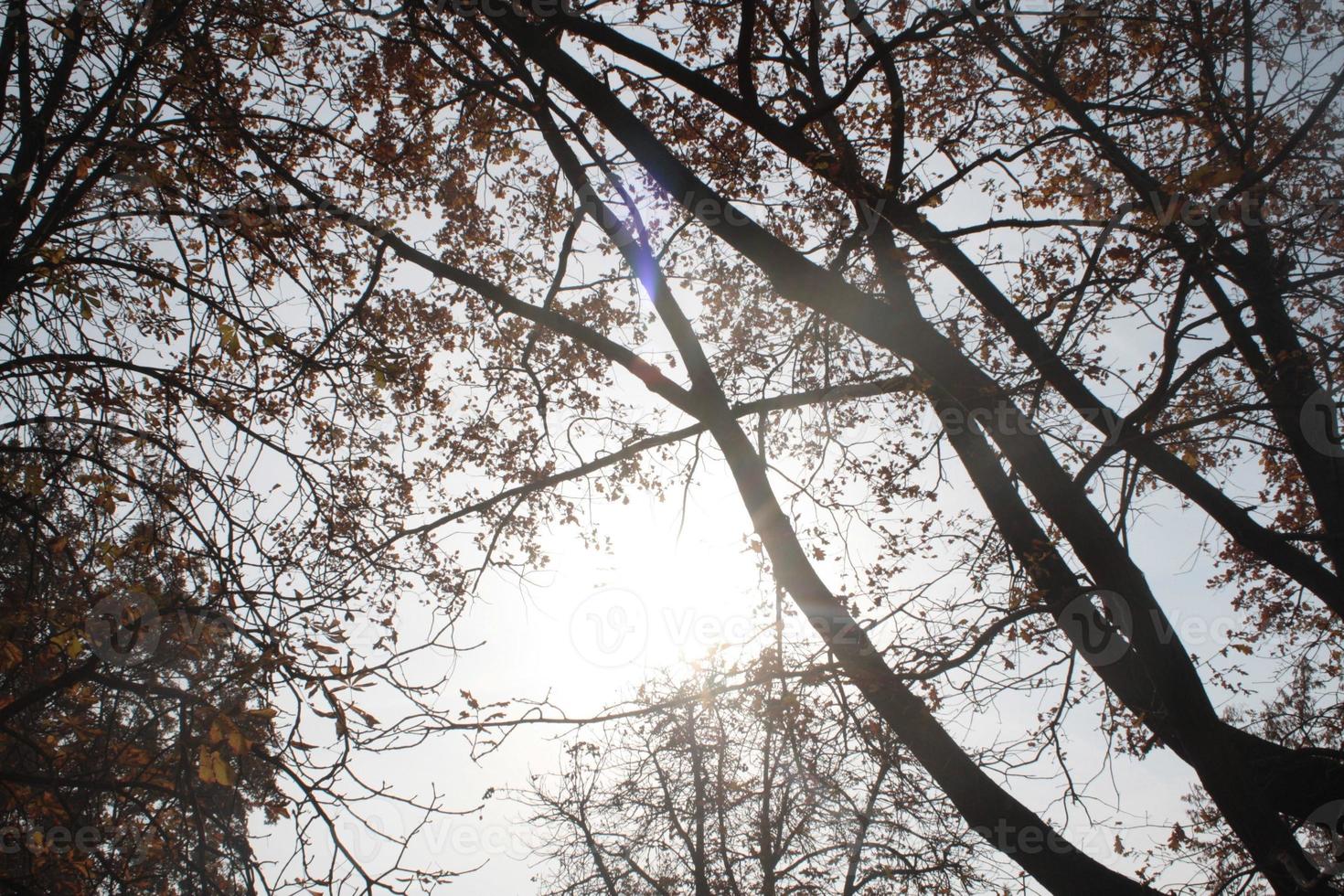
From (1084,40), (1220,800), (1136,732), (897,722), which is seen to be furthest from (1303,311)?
(897,722)

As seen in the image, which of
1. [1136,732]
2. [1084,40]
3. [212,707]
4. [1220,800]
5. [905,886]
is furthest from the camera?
[905,886]

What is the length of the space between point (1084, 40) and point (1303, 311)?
9.84ft

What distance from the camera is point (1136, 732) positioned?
529cm

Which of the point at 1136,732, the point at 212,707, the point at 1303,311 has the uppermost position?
the point at 1303,311

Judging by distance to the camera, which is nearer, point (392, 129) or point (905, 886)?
point (392, 129)

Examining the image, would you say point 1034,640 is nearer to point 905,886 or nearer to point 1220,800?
point 1220,800

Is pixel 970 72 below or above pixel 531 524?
above

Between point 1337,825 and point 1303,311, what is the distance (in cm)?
428

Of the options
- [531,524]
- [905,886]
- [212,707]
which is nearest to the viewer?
[212,707]

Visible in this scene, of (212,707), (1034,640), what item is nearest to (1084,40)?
(1034,640)

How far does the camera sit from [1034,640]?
5.43 m

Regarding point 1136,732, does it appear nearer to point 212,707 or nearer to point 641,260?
point 641,260

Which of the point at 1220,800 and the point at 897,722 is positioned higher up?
the point at 897,722

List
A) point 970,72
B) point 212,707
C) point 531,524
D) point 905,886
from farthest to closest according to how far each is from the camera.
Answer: point 905,886 < point 531,524 < point 970,72 < point 212,707
